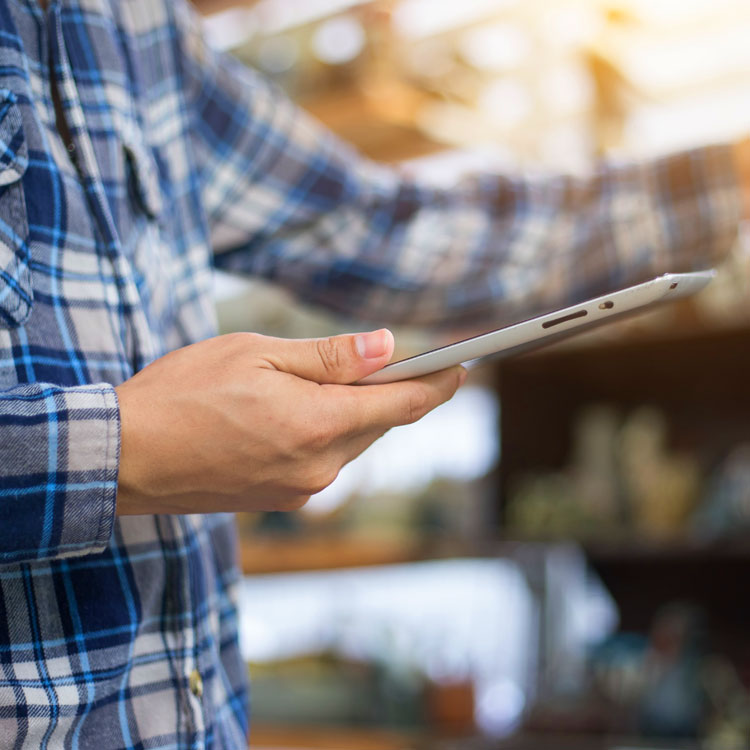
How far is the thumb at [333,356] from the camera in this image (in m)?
0.45

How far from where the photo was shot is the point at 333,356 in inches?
18.0

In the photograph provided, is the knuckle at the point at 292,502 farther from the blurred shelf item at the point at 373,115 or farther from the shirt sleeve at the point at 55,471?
the blurred shelf item at the point at 373,115

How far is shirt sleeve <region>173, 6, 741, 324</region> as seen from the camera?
32.8 inches

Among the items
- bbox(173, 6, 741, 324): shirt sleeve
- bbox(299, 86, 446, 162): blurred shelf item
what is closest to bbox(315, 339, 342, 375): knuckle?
bbox(173, 6, 741, 324): shirt sleeve

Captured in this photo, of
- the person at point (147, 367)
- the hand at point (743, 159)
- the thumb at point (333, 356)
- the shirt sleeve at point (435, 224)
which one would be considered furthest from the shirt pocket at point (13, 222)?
the hand at point (743, 159)

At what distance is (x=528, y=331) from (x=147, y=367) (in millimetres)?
201

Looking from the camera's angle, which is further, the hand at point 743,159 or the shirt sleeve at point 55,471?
the hand at point 743,159

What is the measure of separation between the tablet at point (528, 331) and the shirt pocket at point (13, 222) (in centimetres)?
20

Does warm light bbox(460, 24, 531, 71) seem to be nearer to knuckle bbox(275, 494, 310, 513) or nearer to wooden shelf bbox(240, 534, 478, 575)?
wooden shelf bbox(240, 534, 478, 575)

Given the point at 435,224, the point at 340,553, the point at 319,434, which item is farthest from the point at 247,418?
the point at 340,553

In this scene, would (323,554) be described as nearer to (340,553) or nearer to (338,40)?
(340,553)

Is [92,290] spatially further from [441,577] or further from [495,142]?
[441,577]

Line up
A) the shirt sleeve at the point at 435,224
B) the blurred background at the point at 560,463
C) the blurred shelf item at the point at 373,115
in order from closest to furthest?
the shirt sleeve at the point at 435,224 < the blurred background at the point at 560,463 < the blurred shelf item at the point at 373,115

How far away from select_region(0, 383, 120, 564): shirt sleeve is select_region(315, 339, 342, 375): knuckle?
0.11m
